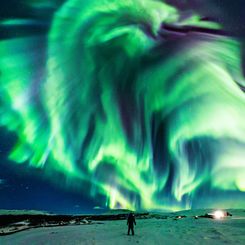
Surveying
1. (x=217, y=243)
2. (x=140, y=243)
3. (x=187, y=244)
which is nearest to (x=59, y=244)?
(x=140, y=243)

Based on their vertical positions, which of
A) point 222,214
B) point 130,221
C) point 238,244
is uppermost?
point 222,214

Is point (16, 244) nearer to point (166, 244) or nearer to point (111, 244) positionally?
point (111, 244)

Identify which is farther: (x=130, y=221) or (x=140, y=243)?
(x=130, y=221)

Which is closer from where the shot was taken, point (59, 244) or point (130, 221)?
point (59, 244)

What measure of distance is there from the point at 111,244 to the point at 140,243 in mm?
2341

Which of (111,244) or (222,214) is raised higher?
(222,214)

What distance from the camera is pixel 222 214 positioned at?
7988 centimetres

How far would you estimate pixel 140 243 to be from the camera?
23203mm

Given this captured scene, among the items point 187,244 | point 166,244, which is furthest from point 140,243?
point 187,244

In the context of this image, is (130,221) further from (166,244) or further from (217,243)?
(217,243)

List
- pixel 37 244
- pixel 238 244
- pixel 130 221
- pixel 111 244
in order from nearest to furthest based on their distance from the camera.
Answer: pixel 238 244, pixel 111 244, pixel 37 244, pixel 130 221

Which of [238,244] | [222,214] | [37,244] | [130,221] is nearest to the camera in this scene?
[238,244]

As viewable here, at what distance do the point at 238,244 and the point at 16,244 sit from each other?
18919 mm

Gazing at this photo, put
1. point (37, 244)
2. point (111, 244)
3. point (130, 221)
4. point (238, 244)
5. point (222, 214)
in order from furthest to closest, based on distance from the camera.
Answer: point (222, 214) < point (130, 221) < point (37, 244) < point (111, 244) < point (238, 244)
